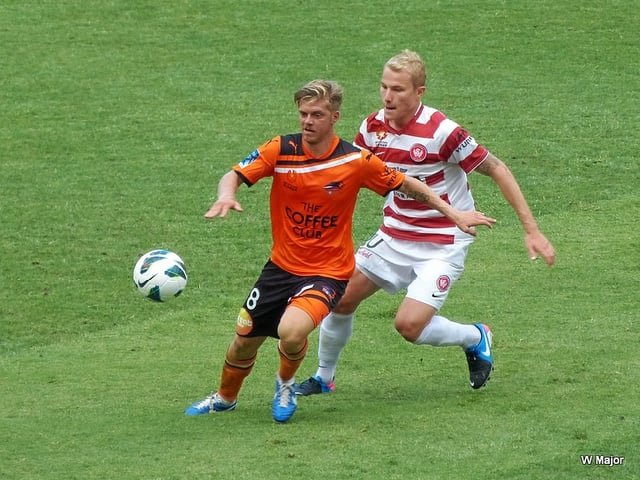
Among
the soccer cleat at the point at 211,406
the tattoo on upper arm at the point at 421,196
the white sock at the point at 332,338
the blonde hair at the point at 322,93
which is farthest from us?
the white sock at the point at 332,338

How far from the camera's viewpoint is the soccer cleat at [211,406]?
25.4 feet

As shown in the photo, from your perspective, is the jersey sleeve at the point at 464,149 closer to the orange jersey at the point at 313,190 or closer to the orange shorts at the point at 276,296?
the orange jersey at the point at 313,190

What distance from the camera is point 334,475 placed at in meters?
6.41

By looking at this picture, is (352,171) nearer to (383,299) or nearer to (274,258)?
(274,258)

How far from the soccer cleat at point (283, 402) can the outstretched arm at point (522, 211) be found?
165 cm

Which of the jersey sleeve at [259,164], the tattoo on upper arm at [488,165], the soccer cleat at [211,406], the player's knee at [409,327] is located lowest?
the soccer cleat at [211,406]

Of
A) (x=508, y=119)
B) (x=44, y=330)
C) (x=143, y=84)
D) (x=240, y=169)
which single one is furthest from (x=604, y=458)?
(x=143, y=84)

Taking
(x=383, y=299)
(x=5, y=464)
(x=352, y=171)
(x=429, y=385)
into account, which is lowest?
(x=383, y=299)

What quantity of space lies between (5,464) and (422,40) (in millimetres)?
12252

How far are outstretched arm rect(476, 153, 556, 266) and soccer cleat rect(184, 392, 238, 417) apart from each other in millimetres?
2062

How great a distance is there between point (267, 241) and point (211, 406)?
174 inches

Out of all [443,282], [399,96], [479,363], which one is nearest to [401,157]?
[399,96]

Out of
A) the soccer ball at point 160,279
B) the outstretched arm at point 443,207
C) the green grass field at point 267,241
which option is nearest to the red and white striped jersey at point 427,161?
the outstretched arm at point 443,207

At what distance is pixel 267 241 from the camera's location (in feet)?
39.7
